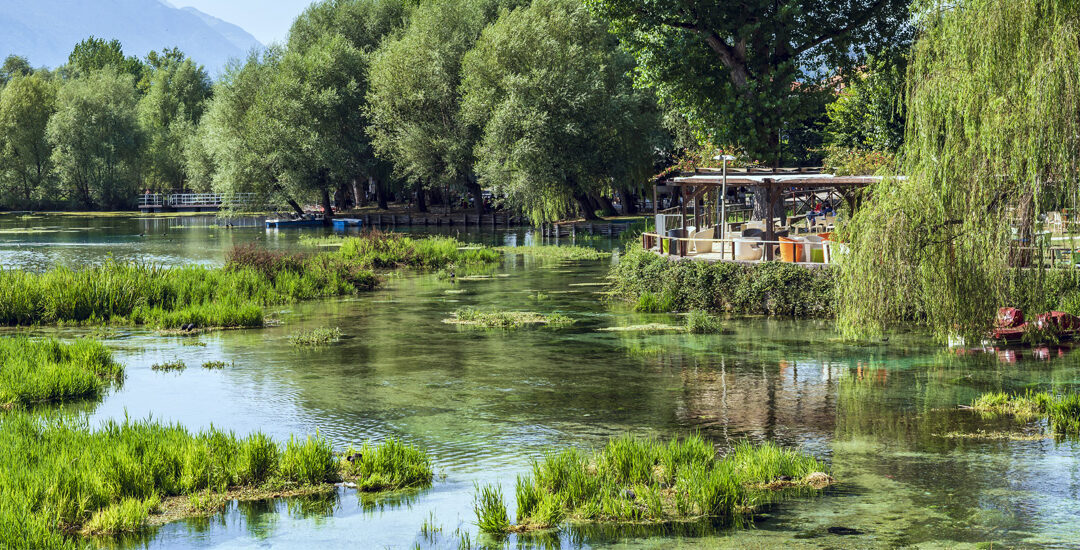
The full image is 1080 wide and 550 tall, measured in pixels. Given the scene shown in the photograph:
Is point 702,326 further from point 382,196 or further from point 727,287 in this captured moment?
point 382,196

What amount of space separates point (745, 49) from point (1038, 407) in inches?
1007

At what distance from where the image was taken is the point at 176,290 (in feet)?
103

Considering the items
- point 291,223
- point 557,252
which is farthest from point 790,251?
point 291,223

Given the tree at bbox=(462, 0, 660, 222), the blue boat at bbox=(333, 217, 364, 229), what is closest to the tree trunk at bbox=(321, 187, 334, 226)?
the blue boat at bbox=(333, 217, 364, 229)

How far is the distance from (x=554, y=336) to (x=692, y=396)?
790 centimetres

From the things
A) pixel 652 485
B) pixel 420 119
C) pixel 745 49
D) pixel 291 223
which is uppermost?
pixel 420 119

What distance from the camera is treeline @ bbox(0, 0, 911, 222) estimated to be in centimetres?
6328

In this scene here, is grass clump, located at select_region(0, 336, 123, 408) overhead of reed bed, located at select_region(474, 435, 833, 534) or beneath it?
overhead

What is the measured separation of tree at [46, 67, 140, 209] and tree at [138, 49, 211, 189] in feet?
8.17

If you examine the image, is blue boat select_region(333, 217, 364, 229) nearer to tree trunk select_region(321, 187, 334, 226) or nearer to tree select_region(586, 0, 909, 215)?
tree trunk select_region(321, 187, 334, 226)

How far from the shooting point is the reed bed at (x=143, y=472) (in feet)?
37.3

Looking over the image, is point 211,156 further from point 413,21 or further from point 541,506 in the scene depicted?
point 541,506

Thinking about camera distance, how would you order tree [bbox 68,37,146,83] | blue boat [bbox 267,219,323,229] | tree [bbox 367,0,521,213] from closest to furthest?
tree [bbox 367,0,521,213]
blue boat [bbox 267,219,323,229]
tree [bbox 68,37,146,83]

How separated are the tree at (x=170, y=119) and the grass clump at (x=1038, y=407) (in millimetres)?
96090
